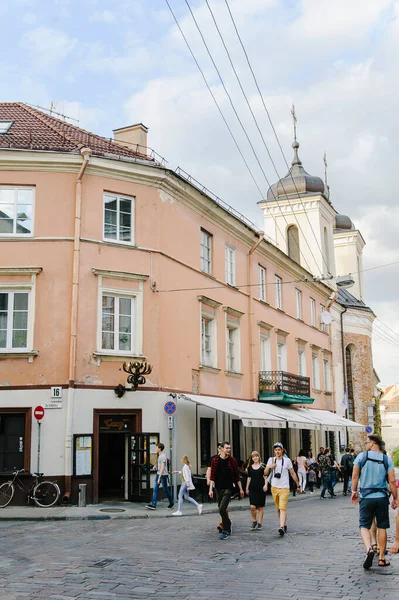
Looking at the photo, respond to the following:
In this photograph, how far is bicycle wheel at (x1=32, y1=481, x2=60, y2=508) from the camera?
58.0ft

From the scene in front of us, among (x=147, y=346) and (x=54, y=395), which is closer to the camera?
(x=54, y=395)

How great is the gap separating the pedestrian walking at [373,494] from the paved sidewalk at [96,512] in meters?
8.24

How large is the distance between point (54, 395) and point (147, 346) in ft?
10.4

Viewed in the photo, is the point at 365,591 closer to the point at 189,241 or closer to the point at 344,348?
the point at 189,241

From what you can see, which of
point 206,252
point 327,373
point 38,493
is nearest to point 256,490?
point 38,493

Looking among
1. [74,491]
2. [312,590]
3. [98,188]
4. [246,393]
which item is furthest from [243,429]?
[312,590]

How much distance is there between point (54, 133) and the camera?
2178cm

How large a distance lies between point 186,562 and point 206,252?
15.9m

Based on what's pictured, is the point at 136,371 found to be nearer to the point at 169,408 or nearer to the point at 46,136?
the point at 169,408

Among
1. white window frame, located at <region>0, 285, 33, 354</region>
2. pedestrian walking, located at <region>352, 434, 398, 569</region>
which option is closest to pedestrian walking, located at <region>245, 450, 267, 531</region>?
pedestrian walking, located at <region>352, 434, 398, 569</region>

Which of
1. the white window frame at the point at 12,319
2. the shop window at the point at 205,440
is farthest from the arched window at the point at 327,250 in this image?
the white window frame at the point at 12,319

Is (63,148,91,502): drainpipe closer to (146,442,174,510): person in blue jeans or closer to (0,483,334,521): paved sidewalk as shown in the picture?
(0,483,334,521): paved sidewalk

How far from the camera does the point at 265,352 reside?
96.5 feet

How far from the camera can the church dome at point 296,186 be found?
44219 millimetres
